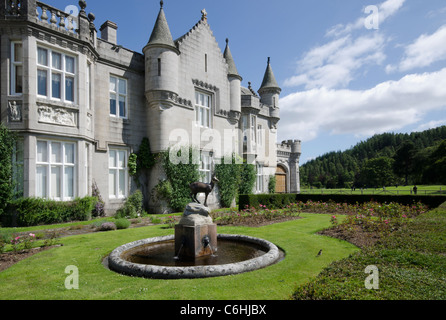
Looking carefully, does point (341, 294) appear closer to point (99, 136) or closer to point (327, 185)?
point (99, 136)

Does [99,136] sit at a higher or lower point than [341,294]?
higher

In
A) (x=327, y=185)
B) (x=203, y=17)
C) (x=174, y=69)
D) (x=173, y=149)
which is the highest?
(x=203, y=17)

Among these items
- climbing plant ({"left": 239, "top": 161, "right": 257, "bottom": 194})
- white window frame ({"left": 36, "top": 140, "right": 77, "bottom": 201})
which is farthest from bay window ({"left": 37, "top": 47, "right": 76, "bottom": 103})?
climbing plant ({"left": 239, "top": 161, "right": 257, "bottom": 194})

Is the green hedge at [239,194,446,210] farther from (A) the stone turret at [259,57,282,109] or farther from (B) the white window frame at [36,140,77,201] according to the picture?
(A) the stone turret at [259,57,282,109]

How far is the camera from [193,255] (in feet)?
23.3

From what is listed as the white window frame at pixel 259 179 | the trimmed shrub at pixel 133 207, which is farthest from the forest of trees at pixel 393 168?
the trimmed shrub at pixel 133 207

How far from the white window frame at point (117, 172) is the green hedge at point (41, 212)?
269cm

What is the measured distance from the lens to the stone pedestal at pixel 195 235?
A: 719 cm

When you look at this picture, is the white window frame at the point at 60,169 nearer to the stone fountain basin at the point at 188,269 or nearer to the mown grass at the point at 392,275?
the stone fountain basin at the point at 188,269

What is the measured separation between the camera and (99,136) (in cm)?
1599
